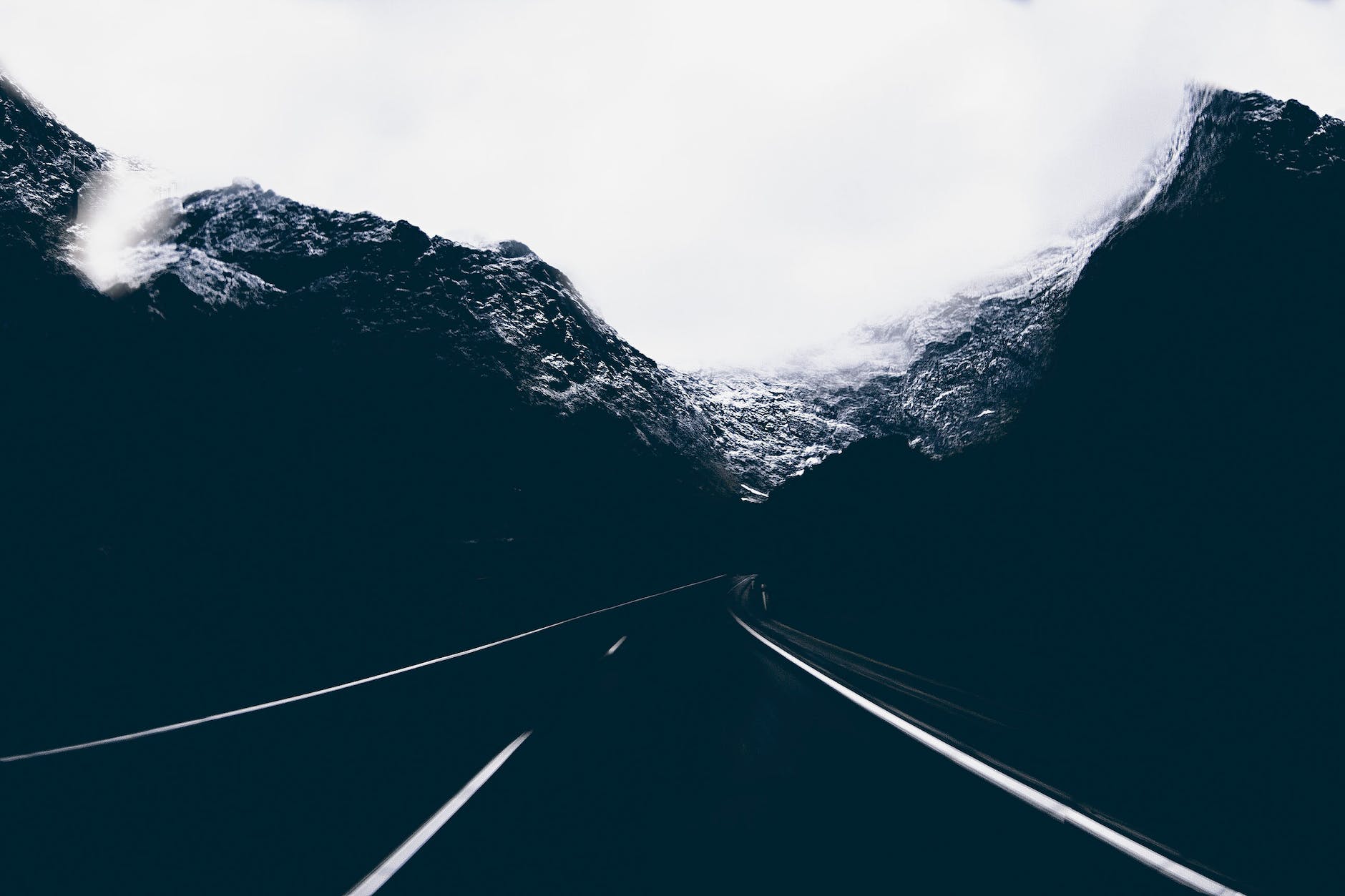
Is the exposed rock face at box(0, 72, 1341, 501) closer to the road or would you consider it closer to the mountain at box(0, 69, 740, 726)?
the mountain at box(0, 69, 740, 726)

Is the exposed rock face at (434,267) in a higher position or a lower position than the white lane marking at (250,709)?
higher

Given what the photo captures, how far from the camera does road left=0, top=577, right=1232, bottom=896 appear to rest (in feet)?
10.7

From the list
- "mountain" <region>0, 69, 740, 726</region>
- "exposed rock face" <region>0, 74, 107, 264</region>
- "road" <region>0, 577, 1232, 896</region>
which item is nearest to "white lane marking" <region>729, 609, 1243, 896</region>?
"road" <region>0, 577, 1232, 896</region>

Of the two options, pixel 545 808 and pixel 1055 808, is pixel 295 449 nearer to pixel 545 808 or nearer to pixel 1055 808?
pixel 545 808

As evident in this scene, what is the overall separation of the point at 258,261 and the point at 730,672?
674 feet

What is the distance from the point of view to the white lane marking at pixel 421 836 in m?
Result: 3.21

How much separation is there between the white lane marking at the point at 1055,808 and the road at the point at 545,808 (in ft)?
0.15

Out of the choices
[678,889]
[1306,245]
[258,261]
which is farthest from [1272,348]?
[258,261]

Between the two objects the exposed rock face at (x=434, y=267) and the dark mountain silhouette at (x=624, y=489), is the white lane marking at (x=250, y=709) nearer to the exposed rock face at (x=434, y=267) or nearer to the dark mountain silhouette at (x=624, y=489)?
the dark mountain silhouette at (x=624, y=489)

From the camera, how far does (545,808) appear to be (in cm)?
432

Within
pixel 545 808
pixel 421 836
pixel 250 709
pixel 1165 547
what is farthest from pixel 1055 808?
pixel 1165 547

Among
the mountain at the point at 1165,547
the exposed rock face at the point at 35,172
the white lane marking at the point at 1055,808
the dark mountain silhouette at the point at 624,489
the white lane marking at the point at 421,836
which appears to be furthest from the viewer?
the exposed rock face at the point at 35,172

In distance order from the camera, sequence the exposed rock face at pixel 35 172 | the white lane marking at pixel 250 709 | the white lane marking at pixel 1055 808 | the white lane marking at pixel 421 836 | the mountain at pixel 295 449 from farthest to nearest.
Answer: the exposed rock face at pixel 35 172 < the mountain at pixel 295 449 < the white lane marking at pixel 250 709 < the white lane marking at pixel 421 836 < the white lane marking at pixel 1055 808

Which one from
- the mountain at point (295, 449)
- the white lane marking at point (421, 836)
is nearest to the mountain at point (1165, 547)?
Answer: the white lane marking at point (421, 836)
